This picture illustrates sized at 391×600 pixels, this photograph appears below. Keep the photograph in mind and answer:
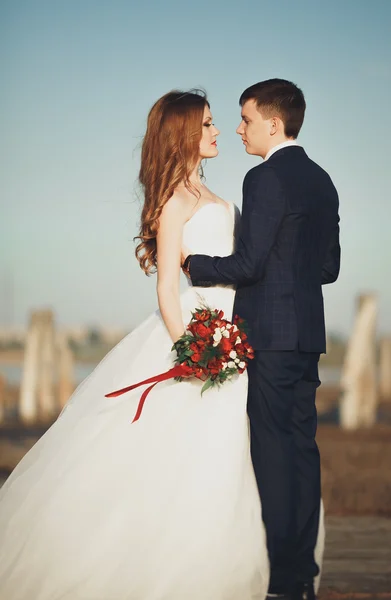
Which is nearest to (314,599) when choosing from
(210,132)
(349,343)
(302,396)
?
(302,396)

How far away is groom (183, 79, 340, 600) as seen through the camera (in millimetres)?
4195

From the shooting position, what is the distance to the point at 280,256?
429 centimetres

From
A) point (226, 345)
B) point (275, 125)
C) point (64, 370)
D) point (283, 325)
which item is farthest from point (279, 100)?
point (64, 370)

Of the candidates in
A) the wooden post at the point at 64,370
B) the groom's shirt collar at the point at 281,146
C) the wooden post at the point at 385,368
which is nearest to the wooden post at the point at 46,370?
the wooden post at the point at 64,370

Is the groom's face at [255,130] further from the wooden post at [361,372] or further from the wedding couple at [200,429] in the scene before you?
the wooden post at [361,372]

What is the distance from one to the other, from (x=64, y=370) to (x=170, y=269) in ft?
58.0

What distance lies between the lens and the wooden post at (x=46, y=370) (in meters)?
20.5

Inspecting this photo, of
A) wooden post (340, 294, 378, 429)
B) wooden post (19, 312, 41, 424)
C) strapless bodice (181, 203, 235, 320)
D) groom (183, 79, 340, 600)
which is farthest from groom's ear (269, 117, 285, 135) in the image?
wooden post (19, 312, 41, 424)

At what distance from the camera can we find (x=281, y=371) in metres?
4.28

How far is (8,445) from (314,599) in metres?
10.7

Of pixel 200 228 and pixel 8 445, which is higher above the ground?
pixel 200 228

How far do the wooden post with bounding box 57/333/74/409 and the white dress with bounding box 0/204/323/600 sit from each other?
17.1 metres

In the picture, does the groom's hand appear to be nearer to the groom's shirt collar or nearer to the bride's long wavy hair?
the bride's long wavy hair

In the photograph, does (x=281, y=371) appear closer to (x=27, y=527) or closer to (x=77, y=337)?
(x=27, y=527)
